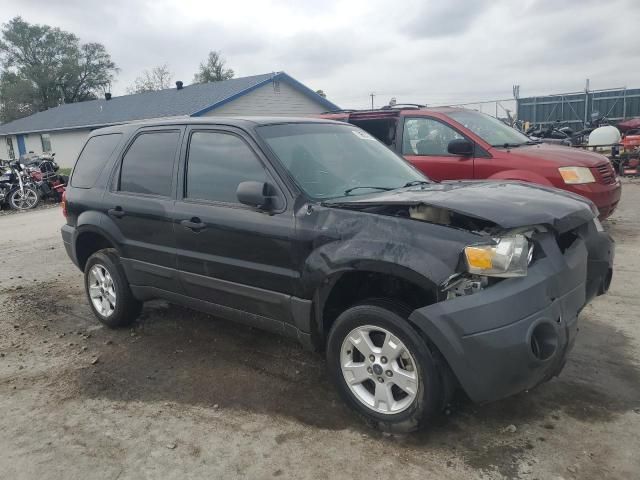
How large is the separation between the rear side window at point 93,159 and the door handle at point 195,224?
1427 mm

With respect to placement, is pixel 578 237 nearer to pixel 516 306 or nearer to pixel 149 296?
pixel 516 306

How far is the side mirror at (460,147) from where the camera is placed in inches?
257

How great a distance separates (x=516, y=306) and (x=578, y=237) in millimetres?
956

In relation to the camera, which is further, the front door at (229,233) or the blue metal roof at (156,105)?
the blue metal roof at (156,105)

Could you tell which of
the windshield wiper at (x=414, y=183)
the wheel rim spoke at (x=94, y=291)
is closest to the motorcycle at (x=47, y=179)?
the wheel rim spoke at (x=94, y=291)

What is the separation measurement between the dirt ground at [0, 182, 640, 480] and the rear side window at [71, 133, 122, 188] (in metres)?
1.43

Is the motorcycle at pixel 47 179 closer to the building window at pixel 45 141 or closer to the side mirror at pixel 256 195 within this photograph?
the side mirror at pixel 256 195

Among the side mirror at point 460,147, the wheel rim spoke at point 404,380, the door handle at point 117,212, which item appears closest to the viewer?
the wheel rim spoke at point 404,380

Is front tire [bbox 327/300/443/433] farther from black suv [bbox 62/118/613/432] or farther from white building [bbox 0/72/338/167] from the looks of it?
white building [bbox 0/72/338/167]

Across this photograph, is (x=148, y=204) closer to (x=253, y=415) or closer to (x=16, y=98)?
(x=253, y=415)

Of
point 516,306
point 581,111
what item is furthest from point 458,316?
point 581,111

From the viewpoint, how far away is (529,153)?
21.3 ft

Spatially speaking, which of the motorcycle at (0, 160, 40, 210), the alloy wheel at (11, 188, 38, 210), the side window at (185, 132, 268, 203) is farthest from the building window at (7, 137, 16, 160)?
the side window at (185, 132, 268, 203)

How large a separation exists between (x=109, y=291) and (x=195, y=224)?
1.58m
